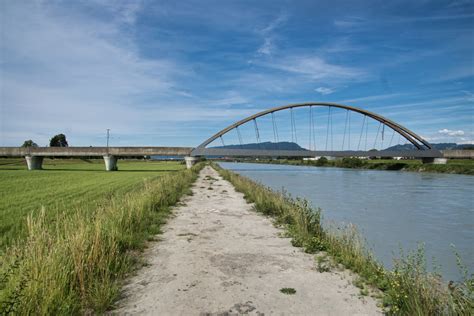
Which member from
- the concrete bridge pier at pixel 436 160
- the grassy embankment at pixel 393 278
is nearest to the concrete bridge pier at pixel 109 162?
the grassy embankment at pixel 393 278

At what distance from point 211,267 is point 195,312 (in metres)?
2.08

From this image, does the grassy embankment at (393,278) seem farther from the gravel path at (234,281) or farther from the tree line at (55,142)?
the tree line at (55,142)

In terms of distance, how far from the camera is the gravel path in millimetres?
4988

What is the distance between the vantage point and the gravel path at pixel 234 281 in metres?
4.99

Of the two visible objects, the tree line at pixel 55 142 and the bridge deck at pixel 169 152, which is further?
the tree line at pixel 55 142

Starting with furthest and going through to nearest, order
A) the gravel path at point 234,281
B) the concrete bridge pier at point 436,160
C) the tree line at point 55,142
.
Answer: the tree line at point 55,142 < the concrete bridge pier at point 436,160 < the gravel path at point 234,281

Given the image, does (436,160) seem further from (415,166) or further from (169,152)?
(169,152)

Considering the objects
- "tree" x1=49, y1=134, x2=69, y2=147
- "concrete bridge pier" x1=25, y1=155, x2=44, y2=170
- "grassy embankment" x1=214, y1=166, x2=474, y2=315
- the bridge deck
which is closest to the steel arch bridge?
the bridge deck

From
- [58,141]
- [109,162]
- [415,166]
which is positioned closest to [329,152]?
[415,166]

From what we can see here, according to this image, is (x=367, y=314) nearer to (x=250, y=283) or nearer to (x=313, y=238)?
(x=250, y=283)

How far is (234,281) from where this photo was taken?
19.9 feet

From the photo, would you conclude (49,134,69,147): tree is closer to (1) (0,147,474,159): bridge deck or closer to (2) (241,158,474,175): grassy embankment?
(1) (0,147,474,159): bridge deck

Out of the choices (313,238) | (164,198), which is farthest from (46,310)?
(164,198)

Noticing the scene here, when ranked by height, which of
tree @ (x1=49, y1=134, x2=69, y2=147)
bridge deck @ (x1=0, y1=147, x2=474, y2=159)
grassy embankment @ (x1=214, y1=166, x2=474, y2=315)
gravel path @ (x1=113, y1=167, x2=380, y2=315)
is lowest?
gravel path @ (x1=113, y1=167, x2=380, y2=315)
